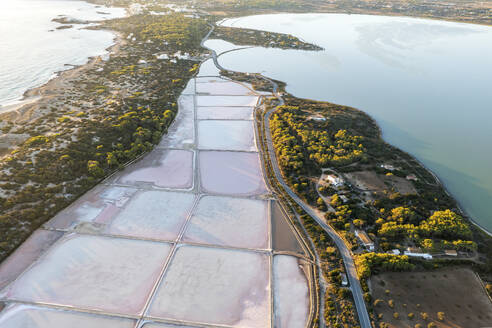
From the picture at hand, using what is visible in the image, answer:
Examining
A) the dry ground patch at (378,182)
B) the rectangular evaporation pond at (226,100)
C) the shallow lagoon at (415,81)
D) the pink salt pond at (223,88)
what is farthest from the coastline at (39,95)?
the dry ground patch at (378,182)

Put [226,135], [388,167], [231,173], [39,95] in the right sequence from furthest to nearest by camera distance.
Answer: [39,95] → [226,135] → [388,167] → [231,173]

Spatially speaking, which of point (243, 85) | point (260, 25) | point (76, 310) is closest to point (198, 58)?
point (243, 85)

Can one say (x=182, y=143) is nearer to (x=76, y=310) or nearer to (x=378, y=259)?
(x=76, y=310)

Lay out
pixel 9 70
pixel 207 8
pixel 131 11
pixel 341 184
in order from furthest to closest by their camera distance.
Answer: pixel 207 8, pixel 131 11, pixel 9 70, pixel 341 184

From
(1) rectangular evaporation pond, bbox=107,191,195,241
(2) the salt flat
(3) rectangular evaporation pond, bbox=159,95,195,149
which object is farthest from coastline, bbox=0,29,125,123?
(1) rectangular evaporation pond, bbox=107,191,195,241

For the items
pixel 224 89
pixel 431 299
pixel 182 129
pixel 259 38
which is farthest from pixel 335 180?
pixel 259 38

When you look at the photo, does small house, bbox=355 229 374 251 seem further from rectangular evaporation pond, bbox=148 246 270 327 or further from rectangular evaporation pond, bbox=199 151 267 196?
rectangular evaporation pond, bbox=199 151 267 196

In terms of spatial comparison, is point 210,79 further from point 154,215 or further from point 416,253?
point 416,253

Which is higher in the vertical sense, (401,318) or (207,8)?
(207,8)
